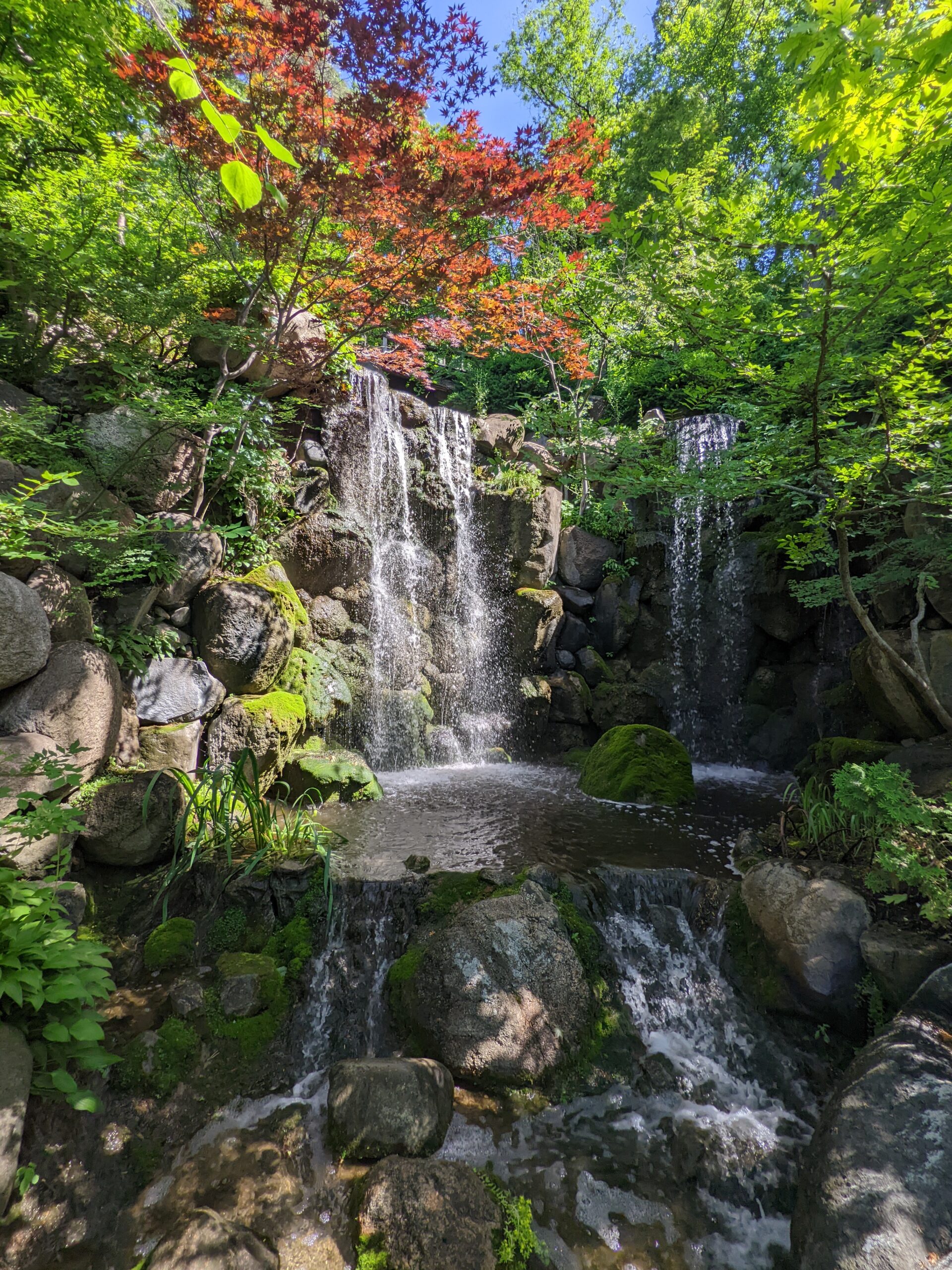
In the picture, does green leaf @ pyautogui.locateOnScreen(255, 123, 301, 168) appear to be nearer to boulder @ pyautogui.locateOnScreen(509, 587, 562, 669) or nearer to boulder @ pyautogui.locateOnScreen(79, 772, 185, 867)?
boulder @ pyautogui.locateOnScreen(79, 772, 185, 867)

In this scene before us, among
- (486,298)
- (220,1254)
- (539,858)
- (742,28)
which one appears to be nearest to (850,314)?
(539,858)

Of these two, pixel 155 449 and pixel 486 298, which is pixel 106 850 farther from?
pixel 486 298

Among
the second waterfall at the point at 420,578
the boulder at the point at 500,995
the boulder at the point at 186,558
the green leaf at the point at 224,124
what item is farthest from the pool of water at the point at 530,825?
the green leaf at the point at 224,124

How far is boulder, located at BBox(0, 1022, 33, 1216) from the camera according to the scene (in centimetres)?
249

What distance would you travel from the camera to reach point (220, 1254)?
8.07 feet

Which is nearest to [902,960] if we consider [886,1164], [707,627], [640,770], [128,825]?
[886,1164]

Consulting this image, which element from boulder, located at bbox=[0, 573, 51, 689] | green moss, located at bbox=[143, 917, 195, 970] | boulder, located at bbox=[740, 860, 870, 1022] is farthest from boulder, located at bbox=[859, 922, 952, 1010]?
boulder, located at bbox=[0, 573, 51, 689]

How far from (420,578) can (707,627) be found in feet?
20.5

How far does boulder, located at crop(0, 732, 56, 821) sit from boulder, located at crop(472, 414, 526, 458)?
33.1 ft

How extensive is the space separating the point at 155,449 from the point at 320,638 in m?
3.89

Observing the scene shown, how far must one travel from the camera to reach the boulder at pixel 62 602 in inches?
207

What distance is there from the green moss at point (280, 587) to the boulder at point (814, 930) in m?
6.56

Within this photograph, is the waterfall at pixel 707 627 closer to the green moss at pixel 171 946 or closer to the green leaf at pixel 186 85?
the green moss at pixel 171 946

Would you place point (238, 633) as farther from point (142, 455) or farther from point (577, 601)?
point (577, 601)
